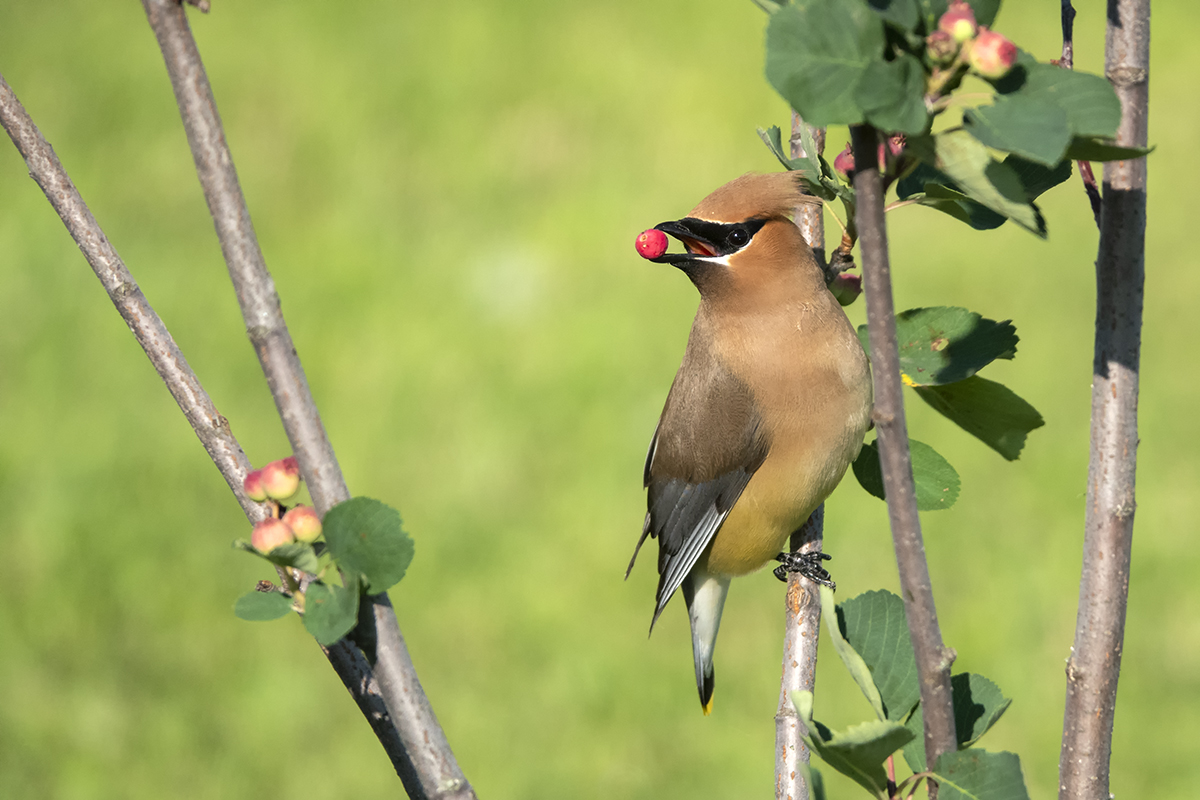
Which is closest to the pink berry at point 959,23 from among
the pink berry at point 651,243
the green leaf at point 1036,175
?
the green leaf at point 1036,175

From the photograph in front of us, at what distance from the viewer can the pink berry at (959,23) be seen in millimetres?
1027

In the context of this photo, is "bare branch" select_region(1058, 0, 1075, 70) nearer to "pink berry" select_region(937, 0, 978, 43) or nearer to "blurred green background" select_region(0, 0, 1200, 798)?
"pink berry" select_region(937, 0, 978, 43)

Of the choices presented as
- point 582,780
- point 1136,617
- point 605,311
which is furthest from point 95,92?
point 1136,617

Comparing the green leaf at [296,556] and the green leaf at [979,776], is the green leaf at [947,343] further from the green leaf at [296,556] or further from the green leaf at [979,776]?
the green leaf at [296,556]

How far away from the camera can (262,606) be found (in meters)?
1.27

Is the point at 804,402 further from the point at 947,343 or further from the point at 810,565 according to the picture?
the point at 947,343

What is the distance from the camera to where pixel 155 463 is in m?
5.94

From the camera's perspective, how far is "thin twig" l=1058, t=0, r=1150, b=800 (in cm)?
127

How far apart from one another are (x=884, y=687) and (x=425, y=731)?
550mm

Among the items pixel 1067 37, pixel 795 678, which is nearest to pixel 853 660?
pixel 795 678

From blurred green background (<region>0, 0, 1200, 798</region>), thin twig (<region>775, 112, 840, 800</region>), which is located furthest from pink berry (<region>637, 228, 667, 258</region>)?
blurred green background (<region>0, 0, 1200, 798</region>)

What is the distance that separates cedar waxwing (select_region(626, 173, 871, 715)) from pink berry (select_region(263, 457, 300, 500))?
1.09 m

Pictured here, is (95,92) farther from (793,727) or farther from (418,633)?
(793,727)

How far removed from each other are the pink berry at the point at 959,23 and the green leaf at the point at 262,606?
2.58 feet
